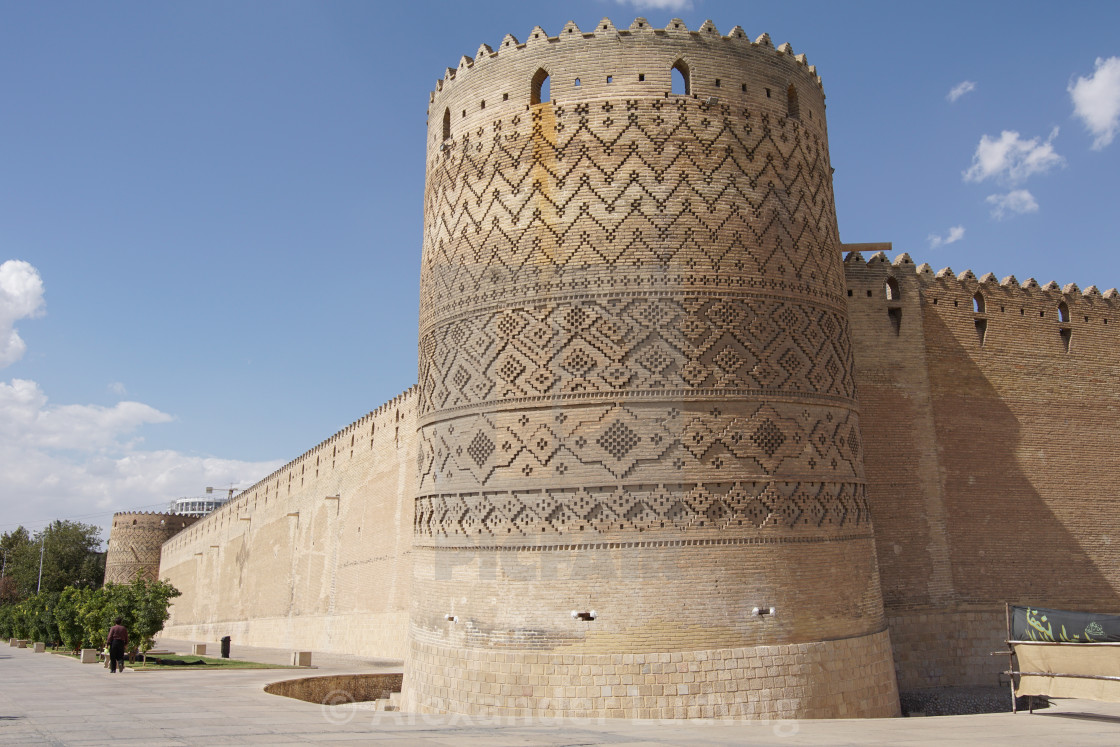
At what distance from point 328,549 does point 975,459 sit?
1259 centimetres

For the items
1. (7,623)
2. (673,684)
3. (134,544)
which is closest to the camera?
(673,684)

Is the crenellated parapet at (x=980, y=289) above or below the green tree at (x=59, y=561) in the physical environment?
above

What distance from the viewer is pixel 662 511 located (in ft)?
24.5

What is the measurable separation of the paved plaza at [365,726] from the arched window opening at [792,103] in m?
5.96

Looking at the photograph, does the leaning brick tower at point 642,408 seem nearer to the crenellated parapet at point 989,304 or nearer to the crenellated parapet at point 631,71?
the crenellated parapet at point 631,71

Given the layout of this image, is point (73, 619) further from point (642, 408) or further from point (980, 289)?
point (980, 289)

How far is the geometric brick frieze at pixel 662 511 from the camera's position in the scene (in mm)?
7492

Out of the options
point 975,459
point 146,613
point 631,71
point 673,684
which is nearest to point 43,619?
point 146,613

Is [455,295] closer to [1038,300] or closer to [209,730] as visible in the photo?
[209,730]

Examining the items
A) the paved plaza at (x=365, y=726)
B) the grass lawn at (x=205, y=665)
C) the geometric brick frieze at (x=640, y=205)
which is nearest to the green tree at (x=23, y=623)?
the grass lawn at (x=205, y=665)

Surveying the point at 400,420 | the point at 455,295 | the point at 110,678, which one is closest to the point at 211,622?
the point at 400,420

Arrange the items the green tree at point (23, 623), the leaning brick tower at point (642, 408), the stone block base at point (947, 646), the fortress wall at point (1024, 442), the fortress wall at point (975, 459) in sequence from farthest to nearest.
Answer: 1. the green tree at point (23, 623)
2. the fortress wall at point (1024, 442)
3. the fortress wall at point (975, 459)
4. the stone block base at point (947, 646)
5. the leaning brick tower at point (642, 408)

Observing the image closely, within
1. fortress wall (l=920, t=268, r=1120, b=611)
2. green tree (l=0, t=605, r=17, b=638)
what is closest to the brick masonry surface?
fortress wall (l=920, t=268, r=1120, b=611)

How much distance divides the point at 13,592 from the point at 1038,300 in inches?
1752
